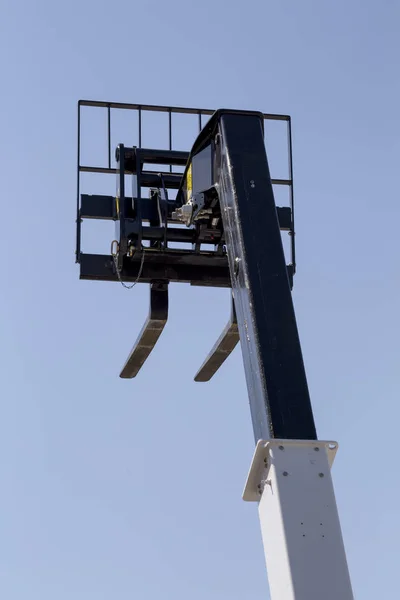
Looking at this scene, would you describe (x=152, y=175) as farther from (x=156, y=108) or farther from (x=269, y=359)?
(x=269, y=359)

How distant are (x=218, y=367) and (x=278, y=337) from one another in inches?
186

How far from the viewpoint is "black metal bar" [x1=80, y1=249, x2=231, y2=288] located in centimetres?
1037

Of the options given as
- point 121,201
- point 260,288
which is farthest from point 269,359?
point 121,201

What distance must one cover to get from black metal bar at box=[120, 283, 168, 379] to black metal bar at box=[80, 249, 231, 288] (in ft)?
0.48

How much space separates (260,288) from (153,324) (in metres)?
3.89

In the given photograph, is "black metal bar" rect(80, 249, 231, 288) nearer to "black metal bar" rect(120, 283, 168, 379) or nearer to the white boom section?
"black metal bar" rect(120, 283, 168, 379)

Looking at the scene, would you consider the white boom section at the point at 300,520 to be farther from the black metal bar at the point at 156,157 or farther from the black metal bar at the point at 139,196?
the black metal bar at the point at 156,157

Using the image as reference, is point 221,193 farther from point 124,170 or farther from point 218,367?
point 218,367

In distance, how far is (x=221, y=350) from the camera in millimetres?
11016

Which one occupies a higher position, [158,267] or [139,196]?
[139,196]

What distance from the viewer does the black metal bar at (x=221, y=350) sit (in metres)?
10.5

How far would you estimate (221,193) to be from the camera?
8070mm

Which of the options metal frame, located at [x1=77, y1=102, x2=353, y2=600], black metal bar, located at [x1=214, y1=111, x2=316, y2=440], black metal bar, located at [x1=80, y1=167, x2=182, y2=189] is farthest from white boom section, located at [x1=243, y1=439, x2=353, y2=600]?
black metal bar, located at [x1=80, y1=167, x2=182, y2=189]

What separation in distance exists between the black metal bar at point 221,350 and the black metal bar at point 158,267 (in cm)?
49
